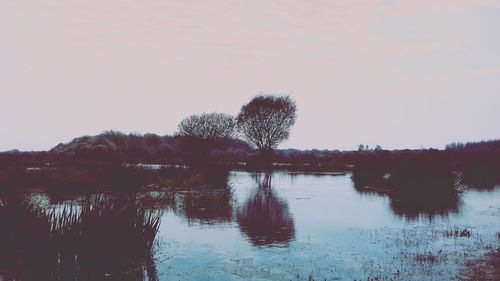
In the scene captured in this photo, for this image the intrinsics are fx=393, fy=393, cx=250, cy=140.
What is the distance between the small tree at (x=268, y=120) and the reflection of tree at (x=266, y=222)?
42765mm

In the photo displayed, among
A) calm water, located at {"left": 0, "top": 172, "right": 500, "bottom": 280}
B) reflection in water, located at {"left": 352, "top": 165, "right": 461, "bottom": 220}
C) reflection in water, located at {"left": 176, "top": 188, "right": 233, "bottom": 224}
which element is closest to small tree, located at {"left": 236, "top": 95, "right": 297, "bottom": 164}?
reflection in water, located at {"left": 352, "top": 165, "right": 461, "bottom": 220}

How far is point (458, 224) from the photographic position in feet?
57.8

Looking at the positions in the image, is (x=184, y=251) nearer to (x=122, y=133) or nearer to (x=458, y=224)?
(x=458, y=224)

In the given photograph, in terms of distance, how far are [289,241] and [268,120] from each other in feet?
181

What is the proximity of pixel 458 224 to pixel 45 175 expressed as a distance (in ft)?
85.8

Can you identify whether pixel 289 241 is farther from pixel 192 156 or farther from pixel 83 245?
pixel 192 156

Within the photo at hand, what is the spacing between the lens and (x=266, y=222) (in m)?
17.6

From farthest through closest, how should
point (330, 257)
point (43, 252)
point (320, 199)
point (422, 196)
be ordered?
point (422, 196), point (320, 199), point (330, 257), point (43, 252)

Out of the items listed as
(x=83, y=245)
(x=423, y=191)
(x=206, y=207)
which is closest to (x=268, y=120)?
(x=423, y=191)

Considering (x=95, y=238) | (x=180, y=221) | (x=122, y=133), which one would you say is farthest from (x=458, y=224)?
(x=122, y=133)

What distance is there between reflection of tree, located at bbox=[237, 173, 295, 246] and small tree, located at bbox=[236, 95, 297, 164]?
42765 mm

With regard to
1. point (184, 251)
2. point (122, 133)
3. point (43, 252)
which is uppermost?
point (122, 133)

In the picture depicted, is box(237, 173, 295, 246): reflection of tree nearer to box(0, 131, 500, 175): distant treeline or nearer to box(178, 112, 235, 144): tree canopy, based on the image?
box(0, 131, 500, 175): distant treeline

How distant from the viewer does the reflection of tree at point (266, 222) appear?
1416 cm
